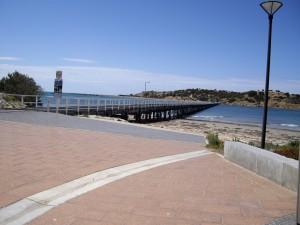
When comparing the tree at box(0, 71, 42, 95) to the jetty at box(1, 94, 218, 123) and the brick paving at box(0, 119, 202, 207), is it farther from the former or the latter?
the brick paving at box(0, 119, 202, 207)

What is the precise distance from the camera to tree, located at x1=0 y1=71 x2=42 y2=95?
36094 mm

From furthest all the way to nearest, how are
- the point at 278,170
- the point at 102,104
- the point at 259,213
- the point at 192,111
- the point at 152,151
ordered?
the point at 192,111
the point at 102,104
the point at 152,151
the point at 278,170
the point at 259,213

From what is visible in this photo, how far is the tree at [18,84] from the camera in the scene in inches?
1421

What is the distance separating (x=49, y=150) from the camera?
9.07 metres

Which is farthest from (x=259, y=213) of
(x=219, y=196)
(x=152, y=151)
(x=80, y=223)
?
(x=152, y=151)

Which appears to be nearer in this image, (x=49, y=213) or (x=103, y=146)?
(x=49, y=213)

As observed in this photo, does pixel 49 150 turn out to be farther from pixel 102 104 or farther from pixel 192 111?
pixel 192 111

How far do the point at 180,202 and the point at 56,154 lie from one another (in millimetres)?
3959

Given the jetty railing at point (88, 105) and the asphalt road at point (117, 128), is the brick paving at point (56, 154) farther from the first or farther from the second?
the jetty railing at point (88, 105)

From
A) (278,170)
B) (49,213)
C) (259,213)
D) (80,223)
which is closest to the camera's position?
(80,223)

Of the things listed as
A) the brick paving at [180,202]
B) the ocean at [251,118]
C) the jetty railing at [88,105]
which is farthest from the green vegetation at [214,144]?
the ocean at [251,118]

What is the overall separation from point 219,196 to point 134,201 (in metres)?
1.39

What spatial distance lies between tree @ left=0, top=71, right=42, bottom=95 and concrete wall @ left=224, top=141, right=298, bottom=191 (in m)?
30.0

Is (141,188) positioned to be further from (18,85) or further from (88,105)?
(18,85)
